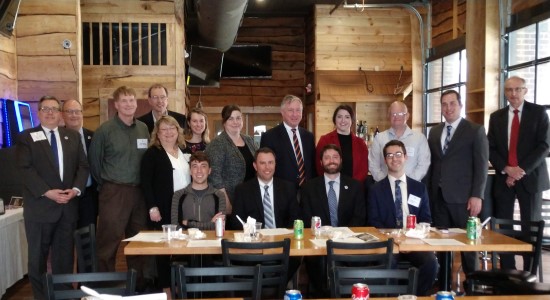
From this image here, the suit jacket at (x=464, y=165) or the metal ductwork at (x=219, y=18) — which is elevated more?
the metal ductwork at (x=219, y=18)

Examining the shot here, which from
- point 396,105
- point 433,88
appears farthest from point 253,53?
point 396,105

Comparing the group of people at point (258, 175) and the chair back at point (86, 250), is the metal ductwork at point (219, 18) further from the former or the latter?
the chair back at point (86, 250)

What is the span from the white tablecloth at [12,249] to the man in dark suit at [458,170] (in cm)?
366

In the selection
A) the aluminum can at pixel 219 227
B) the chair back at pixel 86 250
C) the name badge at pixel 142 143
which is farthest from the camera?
the name badge at pixel 142 143

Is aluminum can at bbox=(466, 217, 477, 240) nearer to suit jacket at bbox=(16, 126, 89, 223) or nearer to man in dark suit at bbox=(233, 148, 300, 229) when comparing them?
man in dark suit at bbox=(233, 148, 300, 229)

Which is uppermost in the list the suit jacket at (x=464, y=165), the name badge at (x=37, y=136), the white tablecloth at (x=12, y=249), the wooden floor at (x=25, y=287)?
the name badge at (x=37, y=136)

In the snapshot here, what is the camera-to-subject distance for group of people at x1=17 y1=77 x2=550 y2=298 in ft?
13.2

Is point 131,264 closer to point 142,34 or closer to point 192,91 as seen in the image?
point 142,34

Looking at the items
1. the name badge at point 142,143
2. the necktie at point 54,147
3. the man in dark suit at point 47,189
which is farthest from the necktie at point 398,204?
the necktie at point 54,147

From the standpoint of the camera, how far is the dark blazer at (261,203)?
13.3ft

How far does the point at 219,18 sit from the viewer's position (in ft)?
19.4

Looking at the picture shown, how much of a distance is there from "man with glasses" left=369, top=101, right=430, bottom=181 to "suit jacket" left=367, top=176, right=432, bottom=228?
55cm

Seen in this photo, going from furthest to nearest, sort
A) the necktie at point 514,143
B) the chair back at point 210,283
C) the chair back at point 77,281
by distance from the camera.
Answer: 1. the necktie at point 514,143
2. the chair back at point 210,283
3. the chair back at point 77,281

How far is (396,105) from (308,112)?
6.50 meters
